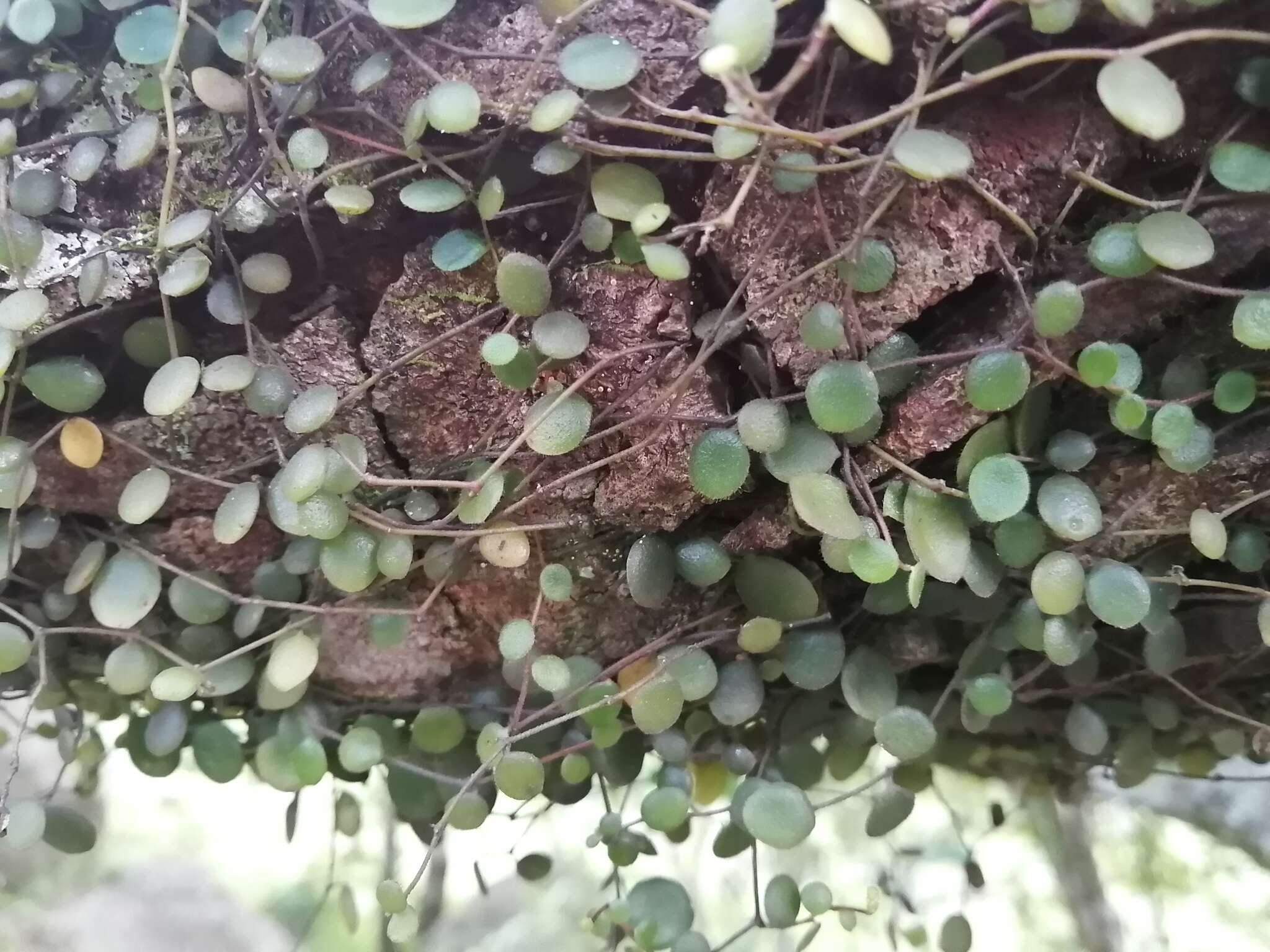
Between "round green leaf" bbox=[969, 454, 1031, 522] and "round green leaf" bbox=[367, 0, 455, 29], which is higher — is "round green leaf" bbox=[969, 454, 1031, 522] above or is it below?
below

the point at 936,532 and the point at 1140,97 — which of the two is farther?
the point at 936,532

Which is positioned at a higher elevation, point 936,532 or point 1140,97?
point 1140,97

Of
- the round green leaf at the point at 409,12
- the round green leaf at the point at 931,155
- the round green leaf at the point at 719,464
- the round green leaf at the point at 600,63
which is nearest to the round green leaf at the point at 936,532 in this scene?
the round green leaf at the point at 719,464

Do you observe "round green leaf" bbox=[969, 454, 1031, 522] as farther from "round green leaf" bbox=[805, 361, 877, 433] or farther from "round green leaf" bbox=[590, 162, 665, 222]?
"round green leaf" bbox=[590, 162, 665, 222]

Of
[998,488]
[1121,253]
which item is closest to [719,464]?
[998,488]

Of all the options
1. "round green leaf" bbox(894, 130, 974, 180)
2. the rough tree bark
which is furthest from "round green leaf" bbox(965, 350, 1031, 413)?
"round green leaf" bbox(894, 130, 974, 180)

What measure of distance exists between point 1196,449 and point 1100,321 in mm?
118

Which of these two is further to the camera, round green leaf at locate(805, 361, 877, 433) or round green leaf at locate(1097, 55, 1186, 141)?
round green leaf at locate(805, 361, 877, 433)

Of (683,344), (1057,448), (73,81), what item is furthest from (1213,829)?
(73,81)

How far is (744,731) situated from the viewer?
934 mm

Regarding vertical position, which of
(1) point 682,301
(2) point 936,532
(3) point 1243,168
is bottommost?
(2) point 936,532

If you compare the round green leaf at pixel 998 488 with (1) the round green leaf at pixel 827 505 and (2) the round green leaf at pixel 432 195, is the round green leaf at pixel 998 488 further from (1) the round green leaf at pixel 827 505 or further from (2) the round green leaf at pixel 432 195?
(2) the round green leaf at pixel 432 195

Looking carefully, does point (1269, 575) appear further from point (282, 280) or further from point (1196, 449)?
point (282, 280)

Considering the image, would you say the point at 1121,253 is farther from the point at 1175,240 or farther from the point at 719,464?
the point at 719,464
